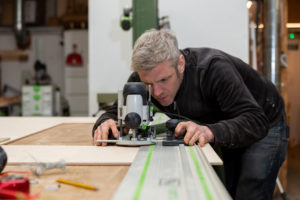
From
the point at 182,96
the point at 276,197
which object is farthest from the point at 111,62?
the point at 276,197

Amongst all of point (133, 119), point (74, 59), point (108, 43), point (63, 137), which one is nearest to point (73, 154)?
point (133, 119)

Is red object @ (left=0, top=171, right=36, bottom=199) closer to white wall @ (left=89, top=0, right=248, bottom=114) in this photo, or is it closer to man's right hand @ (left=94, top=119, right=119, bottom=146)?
man's right hand @ (left=94, top=119, right=119, bottom=146)

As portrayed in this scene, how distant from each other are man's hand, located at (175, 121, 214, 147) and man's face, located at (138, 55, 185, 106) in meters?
0.25

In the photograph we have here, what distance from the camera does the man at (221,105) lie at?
53.8 inches

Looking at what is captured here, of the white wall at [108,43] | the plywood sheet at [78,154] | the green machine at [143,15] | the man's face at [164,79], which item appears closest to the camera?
the plywood sheet at [78,154]

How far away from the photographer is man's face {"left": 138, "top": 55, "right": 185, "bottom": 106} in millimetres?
1438

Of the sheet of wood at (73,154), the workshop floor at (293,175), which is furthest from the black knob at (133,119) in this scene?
the workshop floor at (293,175)

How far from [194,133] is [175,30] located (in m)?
2.36

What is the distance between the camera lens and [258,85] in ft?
5.60

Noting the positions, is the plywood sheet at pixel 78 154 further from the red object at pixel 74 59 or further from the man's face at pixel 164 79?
the red object at pixel 74 59

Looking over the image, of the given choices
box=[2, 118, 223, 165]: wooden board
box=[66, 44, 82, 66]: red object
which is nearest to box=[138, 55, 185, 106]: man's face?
box=[2, 118, 223, 165]: wooden board

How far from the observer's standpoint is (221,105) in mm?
1471

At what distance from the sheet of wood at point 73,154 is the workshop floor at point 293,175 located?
294cm

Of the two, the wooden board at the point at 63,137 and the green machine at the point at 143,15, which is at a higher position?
the green machine at the point at 143,15
